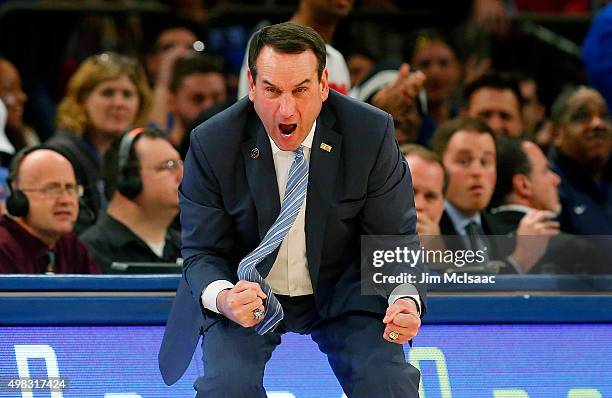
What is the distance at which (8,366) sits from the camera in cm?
404

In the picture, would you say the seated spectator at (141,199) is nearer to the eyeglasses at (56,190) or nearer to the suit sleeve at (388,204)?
the eyeglasses at (56,190)

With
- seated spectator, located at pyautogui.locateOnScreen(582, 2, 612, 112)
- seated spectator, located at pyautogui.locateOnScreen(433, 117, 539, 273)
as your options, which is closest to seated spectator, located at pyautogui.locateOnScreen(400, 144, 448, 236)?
seated spectator, located at pyautogui.locateOnScreen(433, 117, 539, 273)

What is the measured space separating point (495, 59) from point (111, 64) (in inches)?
126

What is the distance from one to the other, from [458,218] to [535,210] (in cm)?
41

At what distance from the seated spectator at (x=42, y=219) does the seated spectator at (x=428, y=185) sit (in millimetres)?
1443

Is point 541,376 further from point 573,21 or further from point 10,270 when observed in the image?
point 573,21

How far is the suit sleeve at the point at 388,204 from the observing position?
11.9ft

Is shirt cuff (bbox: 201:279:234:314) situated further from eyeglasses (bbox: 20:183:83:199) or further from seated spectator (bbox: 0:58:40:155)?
seated spectator (bbox: 0:58:40:155)

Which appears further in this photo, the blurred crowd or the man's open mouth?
the blurred crowd

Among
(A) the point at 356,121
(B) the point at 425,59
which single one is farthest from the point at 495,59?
(A) the point at 356,121

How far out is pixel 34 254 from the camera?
5137 millimetres

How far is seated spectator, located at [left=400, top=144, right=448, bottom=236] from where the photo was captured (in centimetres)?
536

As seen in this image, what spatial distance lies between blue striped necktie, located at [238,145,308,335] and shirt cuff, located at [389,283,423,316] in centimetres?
33

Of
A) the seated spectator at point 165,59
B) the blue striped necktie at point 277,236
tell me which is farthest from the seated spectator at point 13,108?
the blue striped necktie at point 277,236
